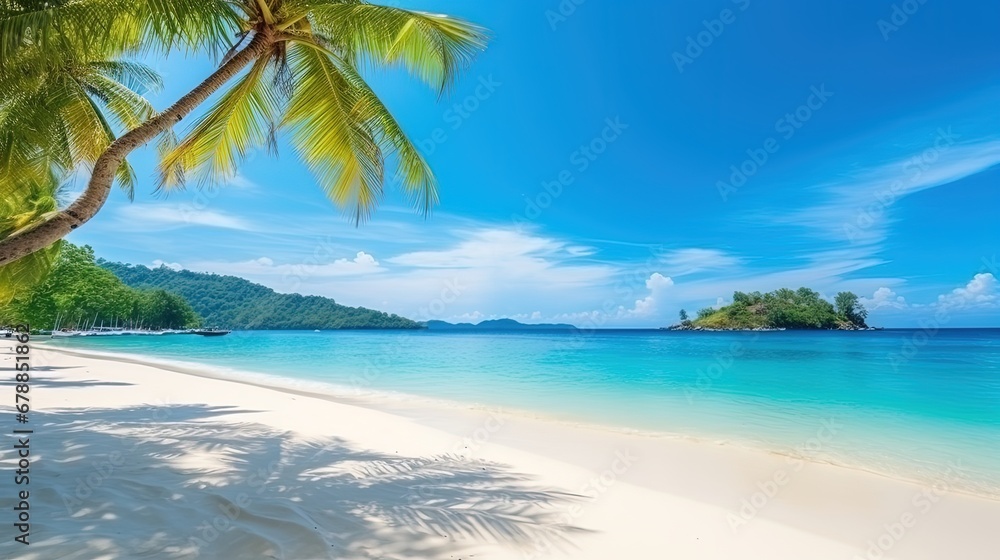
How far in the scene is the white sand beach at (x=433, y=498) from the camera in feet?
9.07

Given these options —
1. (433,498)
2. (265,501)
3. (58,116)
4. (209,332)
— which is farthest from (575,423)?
(209,332)

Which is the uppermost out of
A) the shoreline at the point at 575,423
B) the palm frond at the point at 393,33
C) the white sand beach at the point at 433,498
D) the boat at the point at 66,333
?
the palm frond at the point at 393,33

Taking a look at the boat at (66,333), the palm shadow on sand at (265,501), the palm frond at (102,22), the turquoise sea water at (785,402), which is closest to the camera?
the palm shadow on sand at (265,501)

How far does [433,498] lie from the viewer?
375 cm

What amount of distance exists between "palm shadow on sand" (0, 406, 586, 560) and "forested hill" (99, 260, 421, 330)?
278 feet

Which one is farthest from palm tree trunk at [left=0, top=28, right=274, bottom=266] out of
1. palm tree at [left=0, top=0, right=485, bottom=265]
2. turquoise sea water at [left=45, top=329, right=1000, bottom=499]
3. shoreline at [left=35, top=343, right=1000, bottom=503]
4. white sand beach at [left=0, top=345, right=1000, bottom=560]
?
turquoise sea water at [left=45, top=329, right=1000, bottom=499]

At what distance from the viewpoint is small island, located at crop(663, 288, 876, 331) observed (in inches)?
2537

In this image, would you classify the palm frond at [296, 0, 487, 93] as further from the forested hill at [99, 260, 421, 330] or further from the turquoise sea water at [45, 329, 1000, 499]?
the forested hill at [99, 260, 421, 330]

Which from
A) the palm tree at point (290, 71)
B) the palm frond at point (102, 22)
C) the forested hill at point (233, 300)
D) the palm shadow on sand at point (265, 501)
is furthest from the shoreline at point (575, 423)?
the forested hill at point (233, 300)

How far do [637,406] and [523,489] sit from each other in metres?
7.33

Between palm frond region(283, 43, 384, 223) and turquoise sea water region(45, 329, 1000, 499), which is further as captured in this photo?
turquoise sea water region(45, 329, 1000, 499)

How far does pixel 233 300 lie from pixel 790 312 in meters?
84.9

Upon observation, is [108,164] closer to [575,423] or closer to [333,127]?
[333,127]

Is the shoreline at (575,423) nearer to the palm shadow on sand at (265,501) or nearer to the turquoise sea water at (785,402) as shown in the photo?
the turquoise sea water at (785,402)
